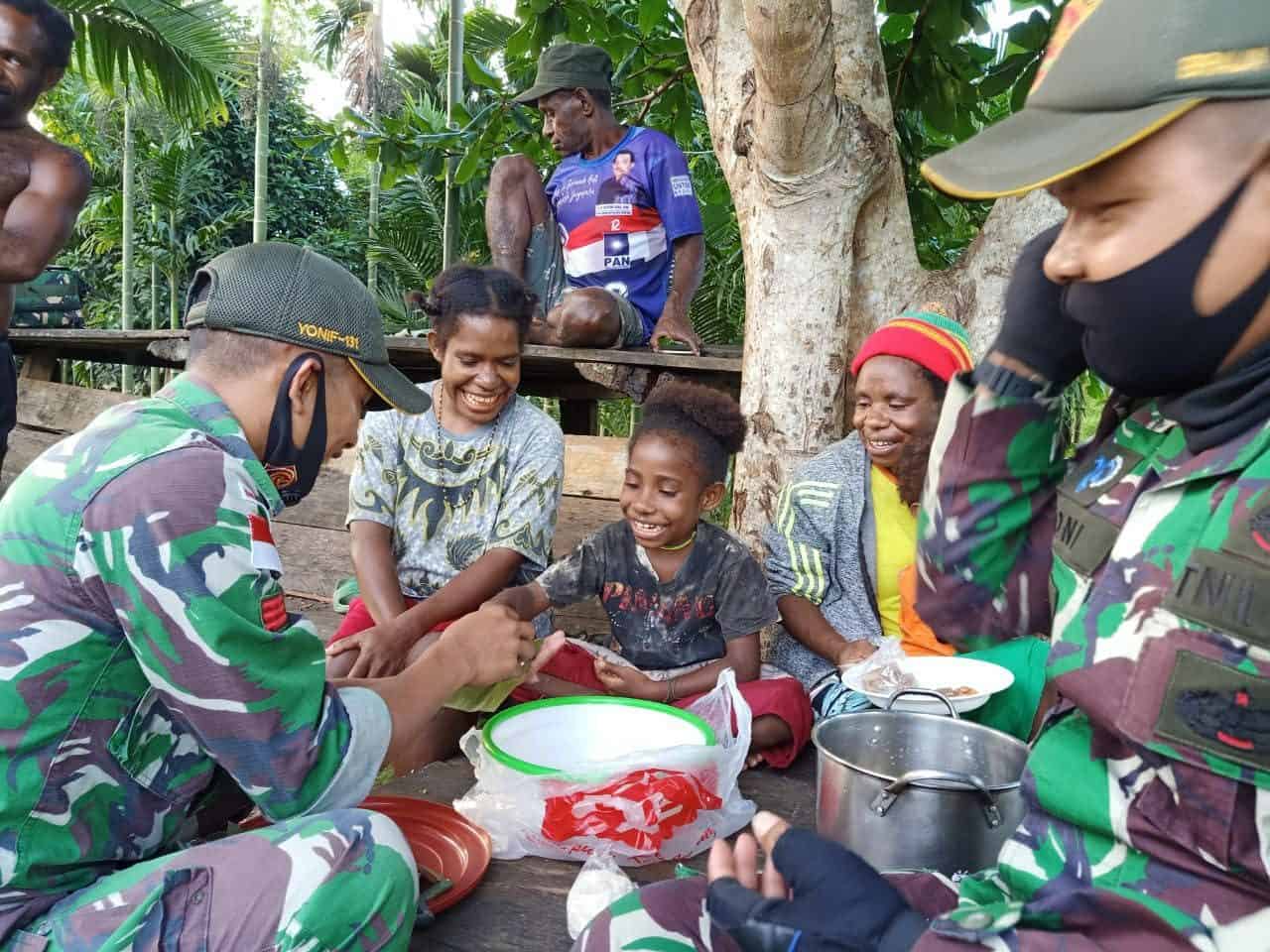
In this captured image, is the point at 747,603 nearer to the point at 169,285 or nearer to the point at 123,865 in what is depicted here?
the point at 123,865

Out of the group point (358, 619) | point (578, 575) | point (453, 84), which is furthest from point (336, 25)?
point (578, 575)

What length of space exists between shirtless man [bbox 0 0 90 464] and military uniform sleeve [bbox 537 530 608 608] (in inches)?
75.9

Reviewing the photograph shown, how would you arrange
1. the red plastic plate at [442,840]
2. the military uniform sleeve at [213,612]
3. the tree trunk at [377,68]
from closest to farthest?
the military uniform sleeve at [213,612] < the red plastic plate at [442,840] < the tree trunk at [377,68]

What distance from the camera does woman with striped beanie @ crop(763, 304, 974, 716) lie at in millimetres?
2732

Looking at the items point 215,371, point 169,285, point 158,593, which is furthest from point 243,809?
point 169,285

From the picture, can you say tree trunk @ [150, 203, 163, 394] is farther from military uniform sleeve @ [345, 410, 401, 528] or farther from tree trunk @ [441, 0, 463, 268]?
military uniform sleeve @ [345, 410, 401, 528]

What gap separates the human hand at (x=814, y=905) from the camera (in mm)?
1014

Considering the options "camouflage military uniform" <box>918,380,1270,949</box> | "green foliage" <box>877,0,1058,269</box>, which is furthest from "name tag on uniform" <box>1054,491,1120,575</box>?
"green foliage" <box>877,0,1058,269</box>

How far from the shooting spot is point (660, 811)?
1.96 m

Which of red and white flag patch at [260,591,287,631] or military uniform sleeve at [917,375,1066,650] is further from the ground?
military uniform sleeve at [917,375,1066,650]

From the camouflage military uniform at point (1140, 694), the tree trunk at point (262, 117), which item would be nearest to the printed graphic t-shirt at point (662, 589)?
the camouflage military uniform at point (1140, 694)

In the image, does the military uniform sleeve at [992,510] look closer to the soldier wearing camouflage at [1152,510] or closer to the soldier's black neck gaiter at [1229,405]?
the soldier wearing camouflage at [1152,510]

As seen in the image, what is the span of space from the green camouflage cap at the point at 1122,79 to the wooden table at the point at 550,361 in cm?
241

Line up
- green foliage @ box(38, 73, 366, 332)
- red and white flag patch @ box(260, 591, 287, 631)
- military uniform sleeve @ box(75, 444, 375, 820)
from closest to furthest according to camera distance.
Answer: military uniform sleeve @ box(75, 444, 375, 820)
red and white flag patch @ box(260, 591, 287, 631)
green foliage @ box(38, 73, 366, 332)
